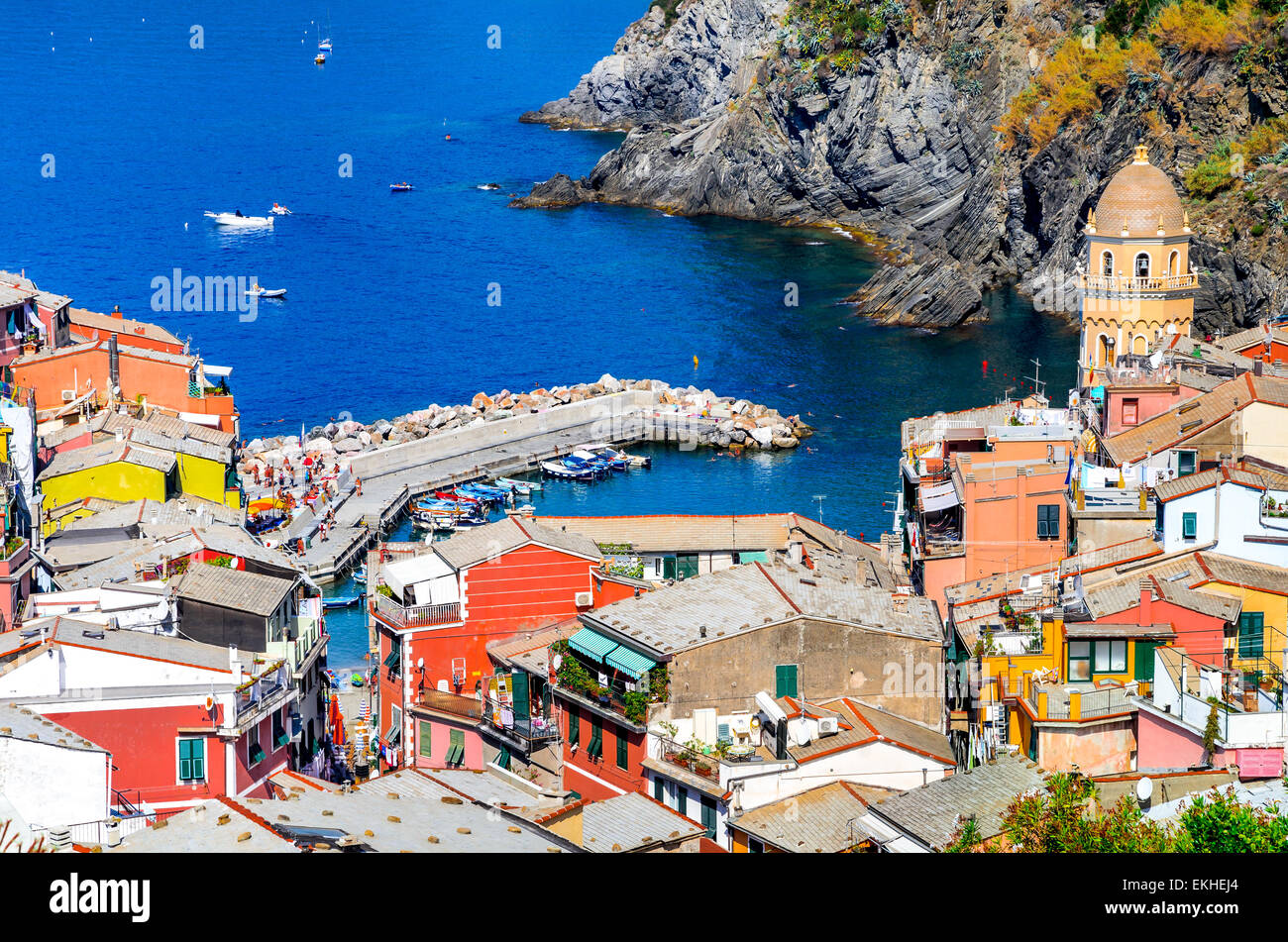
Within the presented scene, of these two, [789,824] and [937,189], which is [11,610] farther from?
[937,189]

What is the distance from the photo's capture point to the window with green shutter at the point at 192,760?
34.5 metres

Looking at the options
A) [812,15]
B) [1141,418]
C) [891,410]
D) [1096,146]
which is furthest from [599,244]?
[1141,418]

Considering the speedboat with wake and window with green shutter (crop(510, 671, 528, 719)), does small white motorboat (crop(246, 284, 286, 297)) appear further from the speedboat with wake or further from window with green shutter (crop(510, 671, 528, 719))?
window with green shutter (crop(510, 671, 528, 719))

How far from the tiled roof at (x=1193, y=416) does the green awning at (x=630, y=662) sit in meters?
13.5

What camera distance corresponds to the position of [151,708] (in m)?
34.4

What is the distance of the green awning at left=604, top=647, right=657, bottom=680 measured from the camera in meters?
35.3

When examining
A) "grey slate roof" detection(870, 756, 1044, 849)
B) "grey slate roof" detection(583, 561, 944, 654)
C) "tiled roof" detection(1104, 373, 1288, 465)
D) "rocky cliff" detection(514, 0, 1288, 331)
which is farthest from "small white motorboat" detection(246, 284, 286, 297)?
"grey slate roof" detection(870, 756, 1044, 849)

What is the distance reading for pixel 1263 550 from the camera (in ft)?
122

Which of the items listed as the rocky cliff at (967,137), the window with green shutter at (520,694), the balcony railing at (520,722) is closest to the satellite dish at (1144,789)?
the balcony railing at (520,722)

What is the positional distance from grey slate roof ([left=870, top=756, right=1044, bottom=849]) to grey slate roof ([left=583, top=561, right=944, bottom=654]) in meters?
7.13

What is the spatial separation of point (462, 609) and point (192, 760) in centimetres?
839

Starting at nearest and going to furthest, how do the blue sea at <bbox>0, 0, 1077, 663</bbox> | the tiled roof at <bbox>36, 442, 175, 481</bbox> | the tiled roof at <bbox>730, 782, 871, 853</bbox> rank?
the tiled roof at <bbox>730, 782, 871, 853</bbox>
the tiled roof at <bbox>36, 442, 175, 481</bbox>
the blue sea at <bbox>0, 0, 1077, 663</bbox>

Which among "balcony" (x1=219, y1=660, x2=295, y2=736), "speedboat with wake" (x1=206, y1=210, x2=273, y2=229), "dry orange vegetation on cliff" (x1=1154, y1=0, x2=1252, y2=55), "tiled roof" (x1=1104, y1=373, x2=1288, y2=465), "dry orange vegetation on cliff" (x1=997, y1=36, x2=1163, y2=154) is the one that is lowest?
"balcony" (x1=219, y1=660, x2=295, y2=736)

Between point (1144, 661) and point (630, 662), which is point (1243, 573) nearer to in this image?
point (1144, 661)
